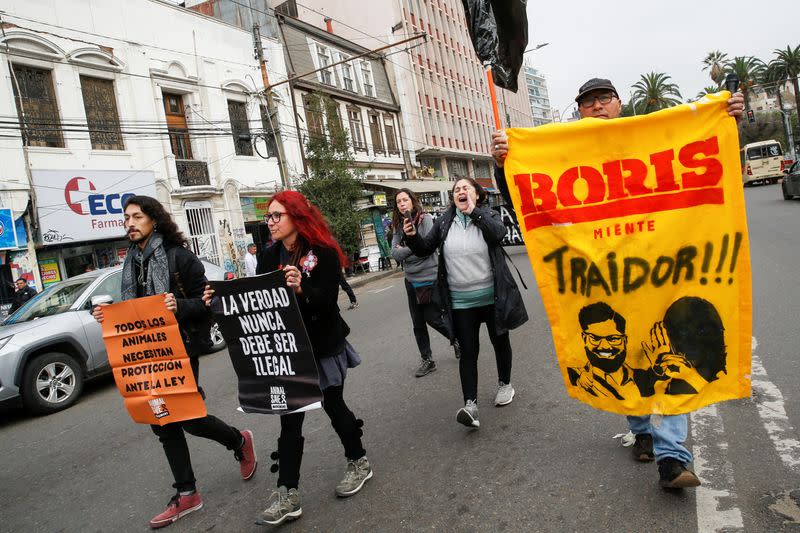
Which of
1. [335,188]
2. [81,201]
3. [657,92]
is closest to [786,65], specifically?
[657,92]

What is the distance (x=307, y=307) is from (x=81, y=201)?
15.8 meters

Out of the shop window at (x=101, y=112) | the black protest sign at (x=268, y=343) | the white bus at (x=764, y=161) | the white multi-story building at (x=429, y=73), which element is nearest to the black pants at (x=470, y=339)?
the black protest sign at (x=268, y=343)

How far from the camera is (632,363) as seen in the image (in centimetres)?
303

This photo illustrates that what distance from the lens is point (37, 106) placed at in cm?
1633

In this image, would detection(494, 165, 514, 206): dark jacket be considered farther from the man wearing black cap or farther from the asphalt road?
the asphalt road

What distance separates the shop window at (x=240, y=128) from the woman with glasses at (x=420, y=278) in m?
18.0

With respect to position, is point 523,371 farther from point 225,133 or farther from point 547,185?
point 225,133

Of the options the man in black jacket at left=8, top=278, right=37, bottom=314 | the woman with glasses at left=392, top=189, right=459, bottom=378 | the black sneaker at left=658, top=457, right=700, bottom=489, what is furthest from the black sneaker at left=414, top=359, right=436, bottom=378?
the man in black jacket at left=8, top=278, right=37, bottom=314

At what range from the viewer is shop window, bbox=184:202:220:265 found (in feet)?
66.6

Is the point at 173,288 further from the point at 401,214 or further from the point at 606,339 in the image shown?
the point at 401,214

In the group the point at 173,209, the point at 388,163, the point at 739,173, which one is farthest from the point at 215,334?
the point at 388,163

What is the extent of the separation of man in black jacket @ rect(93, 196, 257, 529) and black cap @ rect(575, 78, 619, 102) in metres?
2.53

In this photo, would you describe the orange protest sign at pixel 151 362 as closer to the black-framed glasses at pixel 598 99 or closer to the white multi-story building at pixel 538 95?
the black-framed glasses at pixel 598 99

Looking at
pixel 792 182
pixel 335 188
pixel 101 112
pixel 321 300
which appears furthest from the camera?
pixel 792 182
